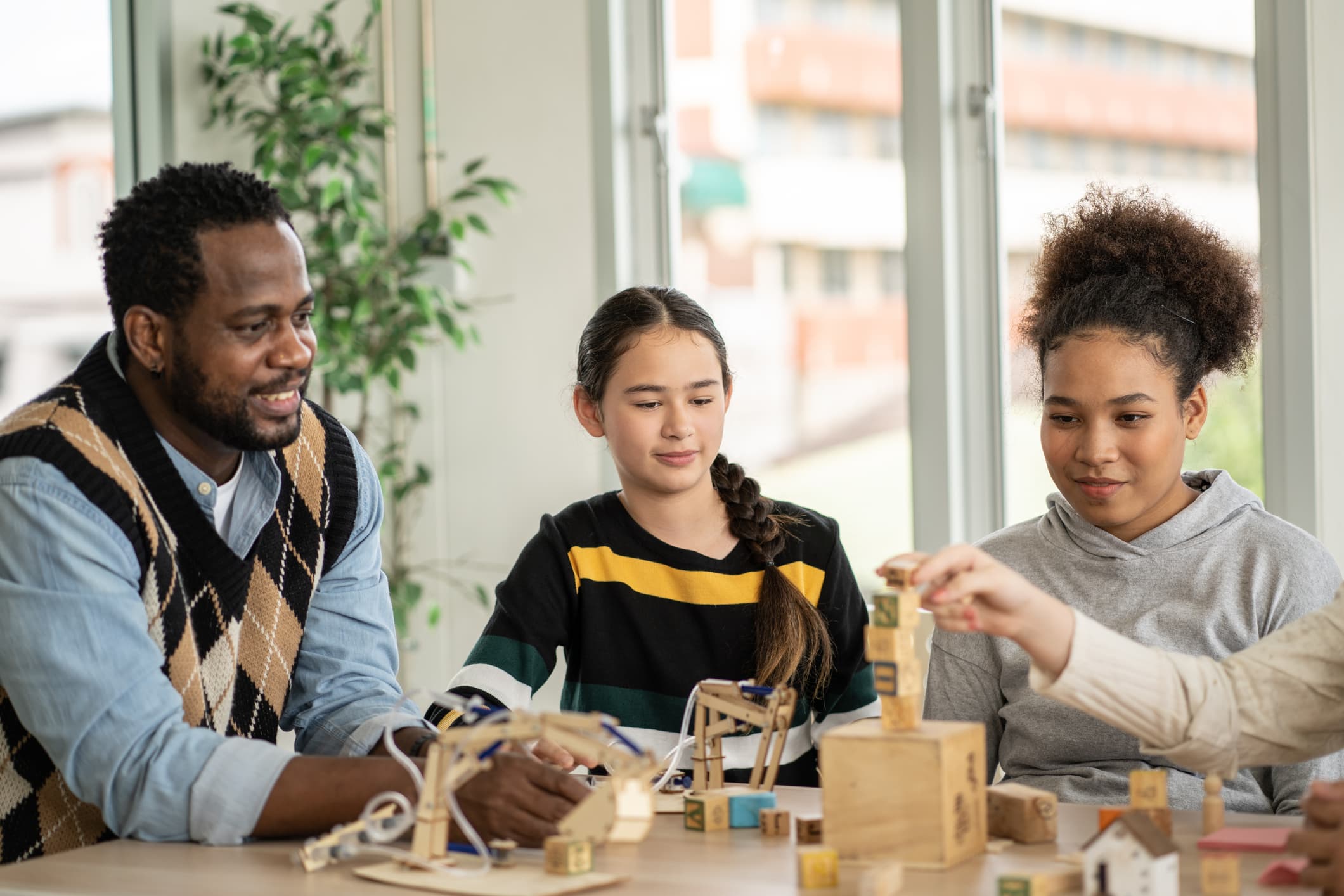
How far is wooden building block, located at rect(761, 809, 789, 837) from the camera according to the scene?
1.36m

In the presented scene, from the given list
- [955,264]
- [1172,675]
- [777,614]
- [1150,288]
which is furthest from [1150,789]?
[955,264]

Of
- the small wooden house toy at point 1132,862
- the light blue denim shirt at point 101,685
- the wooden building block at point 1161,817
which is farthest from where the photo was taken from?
the light blue denim shirt at point 101,685

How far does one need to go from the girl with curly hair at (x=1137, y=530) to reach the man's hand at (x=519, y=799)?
2.35ft

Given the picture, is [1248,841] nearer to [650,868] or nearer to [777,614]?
[650,868]

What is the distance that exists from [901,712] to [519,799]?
0.37 m

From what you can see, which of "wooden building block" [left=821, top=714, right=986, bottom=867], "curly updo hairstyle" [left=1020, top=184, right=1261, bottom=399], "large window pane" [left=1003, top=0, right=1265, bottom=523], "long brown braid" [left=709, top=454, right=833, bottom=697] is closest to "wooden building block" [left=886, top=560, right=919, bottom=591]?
"wooden building block" [left=821, top=714, right=986, bottom=867]

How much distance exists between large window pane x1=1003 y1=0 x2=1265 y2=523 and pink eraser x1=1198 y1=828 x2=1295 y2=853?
1785mm

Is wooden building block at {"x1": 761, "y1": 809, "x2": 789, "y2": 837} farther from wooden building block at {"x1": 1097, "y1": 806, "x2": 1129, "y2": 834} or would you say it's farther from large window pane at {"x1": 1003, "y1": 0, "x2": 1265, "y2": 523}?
large window pane at {"x1": 1003, "y1": 0, "x2": 1265, "y2": 523}

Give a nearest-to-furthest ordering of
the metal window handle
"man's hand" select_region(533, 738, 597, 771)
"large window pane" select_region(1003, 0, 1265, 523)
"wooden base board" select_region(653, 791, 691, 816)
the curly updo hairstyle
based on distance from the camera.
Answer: "wooden base board" select_region(653, 791, 691, 816), "man's hand" select_region(533, 738, 597, 771), the curly updo hairstyle, "large window pane" select_region(1003, 0, 1265, 523), the metal window handle

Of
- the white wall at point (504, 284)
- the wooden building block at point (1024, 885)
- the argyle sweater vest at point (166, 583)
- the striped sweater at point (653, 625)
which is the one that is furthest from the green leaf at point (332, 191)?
the wooden building block at point (1024, 885)

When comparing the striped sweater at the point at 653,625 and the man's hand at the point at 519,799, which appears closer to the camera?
the man's hand at the point at 519,799

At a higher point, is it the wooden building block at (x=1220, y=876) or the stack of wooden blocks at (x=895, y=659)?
the stack of wooden blocks at (x=895, y=659)

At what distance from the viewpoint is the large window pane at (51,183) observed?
11.1ft

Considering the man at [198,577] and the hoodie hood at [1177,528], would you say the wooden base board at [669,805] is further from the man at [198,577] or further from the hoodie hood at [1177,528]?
the hoodie hood at [1177,528]
